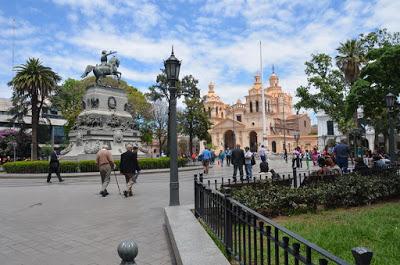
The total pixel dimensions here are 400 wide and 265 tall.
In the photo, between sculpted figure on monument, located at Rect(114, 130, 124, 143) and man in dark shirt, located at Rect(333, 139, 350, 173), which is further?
sculpted figure on monument, located at Rect(114, 130, 124, 143)

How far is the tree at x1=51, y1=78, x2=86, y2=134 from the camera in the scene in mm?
48531

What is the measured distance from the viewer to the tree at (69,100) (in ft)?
159

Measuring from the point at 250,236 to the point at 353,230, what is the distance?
3157 millimetres

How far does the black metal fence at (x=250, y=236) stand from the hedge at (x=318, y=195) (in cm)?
136

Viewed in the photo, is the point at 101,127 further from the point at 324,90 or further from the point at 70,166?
A: the point at 324,90

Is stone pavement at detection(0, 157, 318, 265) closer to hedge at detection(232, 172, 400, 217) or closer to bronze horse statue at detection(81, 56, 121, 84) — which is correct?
hedge at detection(232, 172, 400, 217)

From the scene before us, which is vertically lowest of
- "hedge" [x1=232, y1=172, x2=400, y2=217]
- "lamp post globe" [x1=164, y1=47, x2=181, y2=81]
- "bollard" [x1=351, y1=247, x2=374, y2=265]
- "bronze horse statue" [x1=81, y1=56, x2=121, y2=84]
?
"hedge" [x1=232, y1=172, x2=400, y2=217]

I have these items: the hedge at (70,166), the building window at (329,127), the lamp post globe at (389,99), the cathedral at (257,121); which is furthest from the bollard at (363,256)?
the cathedral at (257,121)

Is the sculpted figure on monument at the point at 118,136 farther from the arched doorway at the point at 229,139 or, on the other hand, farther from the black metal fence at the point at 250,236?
the arched doorway at the point at 229,139

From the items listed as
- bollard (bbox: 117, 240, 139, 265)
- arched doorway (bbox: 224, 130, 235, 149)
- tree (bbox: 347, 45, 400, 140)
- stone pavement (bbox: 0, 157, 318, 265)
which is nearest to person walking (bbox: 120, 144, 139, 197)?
stone pavement (bbox: 0, 157, 318, 265)

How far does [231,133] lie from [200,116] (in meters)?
60.9

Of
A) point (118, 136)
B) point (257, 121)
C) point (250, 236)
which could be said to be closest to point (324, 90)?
point (118, 136)

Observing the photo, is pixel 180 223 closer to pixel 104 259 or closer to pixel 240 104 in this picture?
pixel 104 259

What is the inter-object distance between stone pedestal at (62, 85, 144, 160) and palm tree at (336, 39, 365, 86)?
56.5ft
